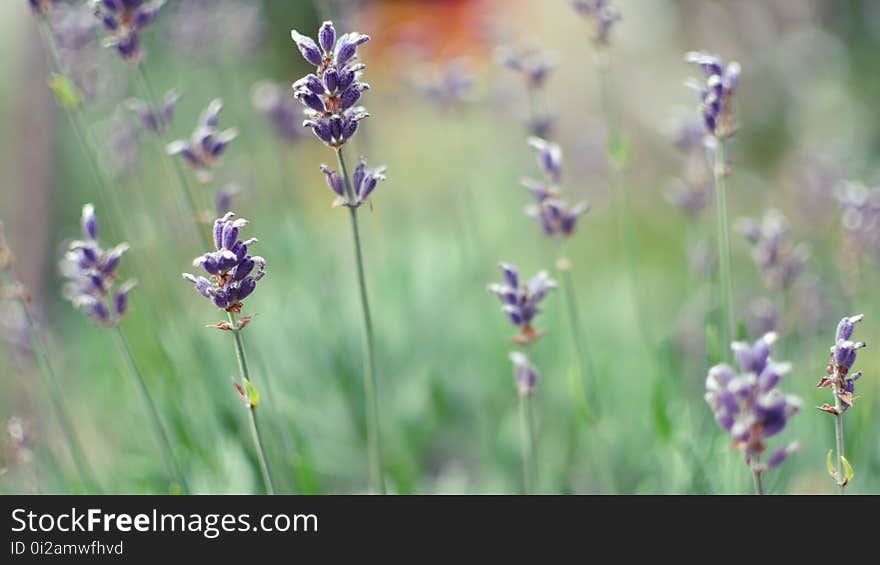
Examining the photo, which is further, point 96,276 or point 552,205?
point 552,205

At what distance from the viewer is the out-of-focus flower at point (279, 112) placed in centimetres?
308

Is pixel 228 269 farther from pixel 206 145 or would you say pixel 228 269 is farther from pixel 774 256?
pixel 774 256

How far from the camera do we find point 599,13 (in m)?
2.43

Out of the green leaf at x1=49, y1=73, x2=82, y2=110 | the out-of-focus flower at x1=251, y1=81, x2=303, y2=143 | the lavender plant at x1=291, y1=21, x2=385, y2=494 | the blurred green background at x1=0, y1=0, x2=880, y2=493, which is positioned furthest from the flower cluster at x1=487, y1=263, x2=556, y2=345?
the out-of-focus flower at x1=251, y1=81, x2=303, y2=143

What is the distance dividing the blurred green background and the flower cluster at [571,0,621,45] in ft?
2.17

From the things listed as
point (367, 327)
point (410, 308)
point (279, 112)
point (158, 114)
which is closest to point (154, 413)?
point (367, 327)

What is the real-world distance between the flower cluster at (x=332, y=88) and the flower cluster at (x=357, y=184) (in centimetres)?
9

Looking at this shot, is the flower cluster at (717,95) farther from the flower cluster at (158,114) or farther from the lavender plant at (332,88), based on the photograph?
the flower cluster at (158,114)

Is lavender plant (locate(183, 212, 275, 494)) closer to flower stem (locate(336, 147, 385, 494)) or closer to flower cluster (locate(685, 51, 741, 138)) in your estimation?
flower stem (locate(336, 147, 385, 494))

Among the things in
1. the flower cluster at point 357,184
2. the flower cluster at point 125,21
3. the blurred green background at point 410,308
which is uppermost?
the flower cluster at point 125,21

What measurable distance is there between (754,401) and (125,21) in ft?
5.61

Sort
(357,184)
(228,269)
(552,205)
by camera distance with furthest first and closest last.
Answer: (552,205), (357,184), (228,269)

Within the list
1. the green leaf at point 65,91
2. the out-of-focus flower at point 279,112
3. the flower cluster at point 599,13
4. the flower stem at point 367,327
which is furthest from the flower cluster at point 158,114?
the flower cluster at point 599,13
